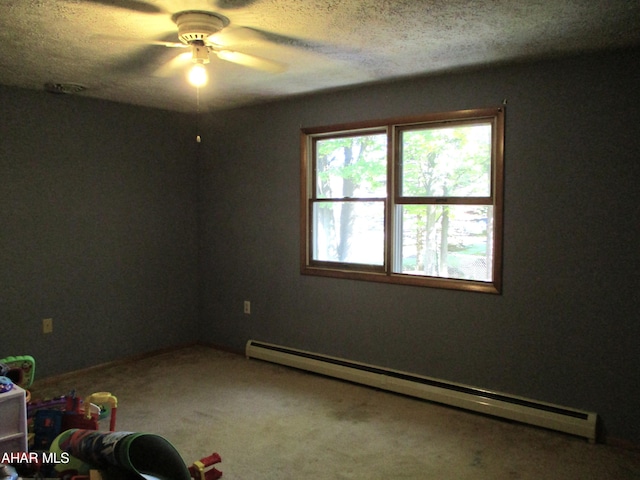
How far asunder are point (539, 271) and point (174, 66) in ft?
8.68

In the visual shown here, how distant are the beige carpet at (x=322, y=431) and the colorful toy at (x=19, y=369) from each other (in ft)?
2.03

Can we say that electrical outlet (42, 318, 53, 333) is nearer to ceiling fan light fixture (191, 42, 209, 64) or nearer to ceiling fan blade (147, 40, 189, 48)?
ceiling fan blade (147, 40, 189, 48)

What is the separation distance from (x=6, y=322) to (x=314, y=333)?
2.34 meters

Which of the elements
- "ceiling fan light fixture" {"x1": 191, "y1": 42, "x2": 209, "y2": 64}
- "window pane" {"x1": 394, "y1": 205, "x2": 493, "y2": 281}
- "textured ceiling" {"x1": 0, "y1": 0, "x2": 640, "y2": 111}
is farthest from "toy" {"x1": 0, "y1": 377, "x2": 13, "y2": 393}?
"window pane" {"x1": 394, "y1": 205, "x2": 493, "y2": 281}

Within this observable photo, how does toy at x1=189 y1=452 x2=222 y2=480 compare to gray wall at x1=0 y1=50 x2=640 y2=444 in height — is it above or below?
below

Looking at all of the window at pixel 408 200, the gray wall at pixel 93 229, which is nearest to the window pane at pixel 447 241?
the window at pixel 408 200

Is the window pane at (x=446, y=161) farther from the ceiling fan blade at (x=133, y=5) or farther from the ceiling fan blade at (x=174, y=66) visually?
the ceiling fan blade at (x=133, y=5)

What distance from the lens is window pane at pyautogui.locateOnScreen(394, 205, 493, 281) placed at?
340 centimetres

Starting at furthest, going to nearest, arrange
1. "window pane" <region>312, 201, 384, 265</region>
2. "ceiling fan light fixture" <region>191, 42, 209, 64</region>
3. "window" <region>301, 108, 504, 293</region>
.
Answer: "window pane" <region>312, 201, 384, 265</region>, "window" <region>301, 108, 504, 293</region>, "ceiling fan light fixture" <region>191, 42, 209, 64</region>

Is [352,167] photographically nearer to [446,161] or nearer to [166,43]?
[446,161]

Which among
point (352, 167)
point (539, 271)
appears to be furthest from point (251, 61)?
point (539, 271)

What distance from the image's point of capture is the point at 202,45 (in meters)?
2.59

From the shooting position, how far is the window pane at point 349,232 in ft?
12.8

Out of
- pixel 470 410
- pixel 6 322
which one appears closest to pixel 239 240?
pixel 6 322
